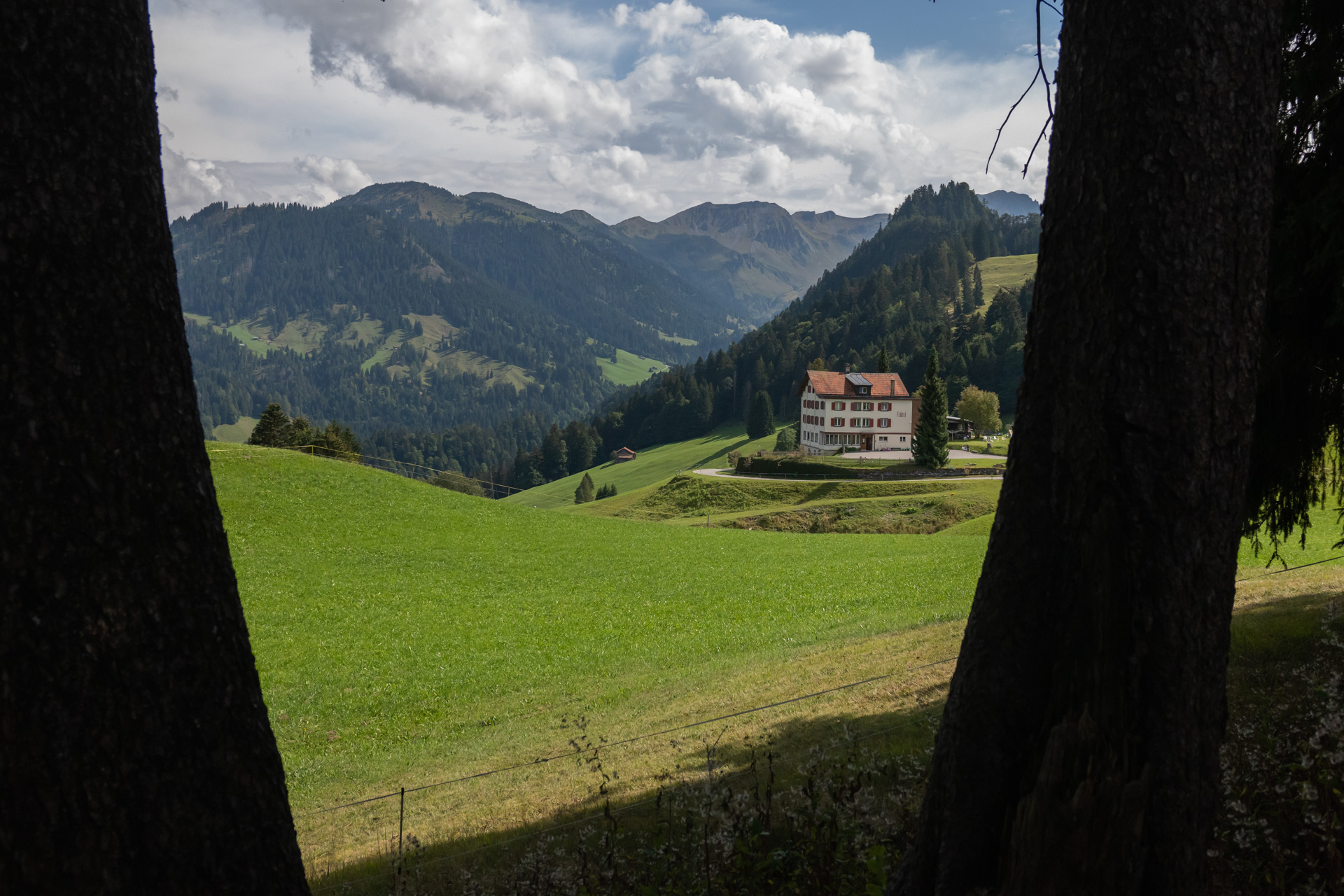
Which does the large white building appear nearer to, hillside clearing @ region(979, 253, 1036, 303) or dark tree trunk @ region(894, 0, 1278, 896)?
hillside clearing @ region(979, 253, 1036, 303)

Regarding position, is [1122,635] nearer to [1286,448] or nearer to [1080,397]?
[1080,397]

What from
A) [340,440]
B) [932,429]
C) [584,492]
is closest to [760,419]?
[584,492]

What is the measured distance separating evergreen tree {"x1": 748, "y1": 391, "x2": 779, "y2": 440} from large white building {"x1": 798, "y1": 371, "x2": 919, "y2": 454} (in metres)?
40.2

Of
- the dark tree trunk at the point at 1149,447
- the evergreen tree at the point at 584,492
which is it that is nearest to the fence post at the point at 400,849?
the dark tree trunk at the point at 1149,447

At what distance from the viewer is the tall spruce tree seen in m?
129

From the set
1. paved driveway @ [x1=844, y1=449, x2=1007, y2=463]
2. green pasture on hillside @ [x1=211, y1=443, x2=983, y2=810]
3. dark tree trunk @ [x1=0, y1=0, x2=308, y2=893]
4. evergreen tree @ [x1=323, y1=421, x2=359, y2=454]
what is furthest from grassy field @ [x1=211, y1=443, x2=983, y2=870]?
paved driveway @ [x1=844, y1=449, x2=1007, y2=463]

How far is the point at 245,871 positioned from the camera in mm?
2561

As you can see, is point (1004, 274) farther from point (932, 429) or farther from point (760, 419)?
point (932, 429)

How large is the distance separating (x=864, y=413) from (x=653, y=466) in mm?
44429

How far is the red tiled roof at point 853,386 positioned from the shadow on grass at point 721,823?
80.5m

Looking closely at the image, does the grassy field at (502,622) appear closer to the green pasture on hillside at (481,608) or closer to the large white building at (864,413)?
the green pasture on hillside at (481,608)

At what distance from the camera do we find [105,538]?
7.80 ft

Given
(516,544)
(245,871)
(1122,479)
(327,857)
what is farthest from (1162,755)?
(516,544)

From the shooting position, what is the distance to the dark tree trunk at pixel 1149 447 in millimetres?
3141
